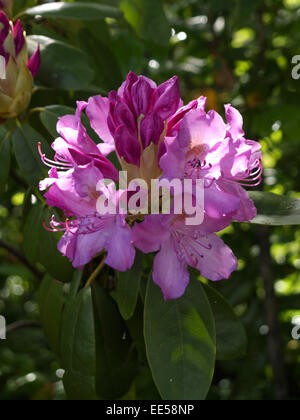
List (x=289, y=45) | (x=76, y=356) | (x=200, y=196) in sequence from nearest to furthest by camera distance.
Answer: (x=200, y=196), (x=76, y=356), (x=289, y=45)

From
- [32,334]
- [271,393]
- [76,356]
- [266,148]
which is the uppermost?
[76,356]

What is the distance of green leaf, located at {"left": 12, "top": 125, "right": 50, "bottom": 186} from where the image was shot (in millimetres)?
1031

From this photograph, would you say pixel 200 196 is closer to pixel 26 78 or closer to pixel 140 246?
pixel 140 246

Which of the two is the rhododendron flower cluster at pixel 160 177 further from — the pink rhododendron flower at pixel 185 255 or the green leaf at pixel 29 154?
the green leaf at pixel 29 154

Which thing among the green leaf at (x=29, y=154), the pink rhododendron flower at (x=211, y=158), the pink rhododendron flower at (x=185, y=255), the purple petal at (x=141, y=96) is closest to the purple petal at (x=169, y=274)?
the pink rhododendron flower at (x=185, y=255)

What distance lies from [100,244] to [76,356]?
29 cm

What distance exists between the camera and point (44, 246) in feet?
3.51

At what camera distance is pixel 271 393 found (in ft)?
6.15

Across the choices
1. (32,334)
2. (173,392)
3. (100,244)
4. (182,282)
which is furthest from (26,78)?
Answer: (32,334)

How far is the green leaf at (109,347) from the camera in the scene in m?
1.05

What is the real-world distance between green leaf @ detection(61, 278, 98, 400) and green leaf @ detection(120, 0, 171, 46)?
64 centimetres

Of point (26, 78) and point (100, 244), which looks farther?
point (26, 78)

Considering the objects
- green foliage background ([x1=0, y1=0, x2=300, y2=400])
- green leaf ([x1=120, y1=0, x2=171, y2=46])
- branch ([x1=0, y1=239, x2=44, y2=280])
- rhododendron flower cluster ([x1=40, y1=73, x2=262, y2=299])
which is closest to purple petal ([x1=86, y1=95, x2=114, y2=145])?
rhododendron flower cluster ([x1=40, y1=73, x2=262, y2=299])

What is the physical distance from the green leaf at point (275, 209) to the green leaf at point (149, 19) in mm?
497
